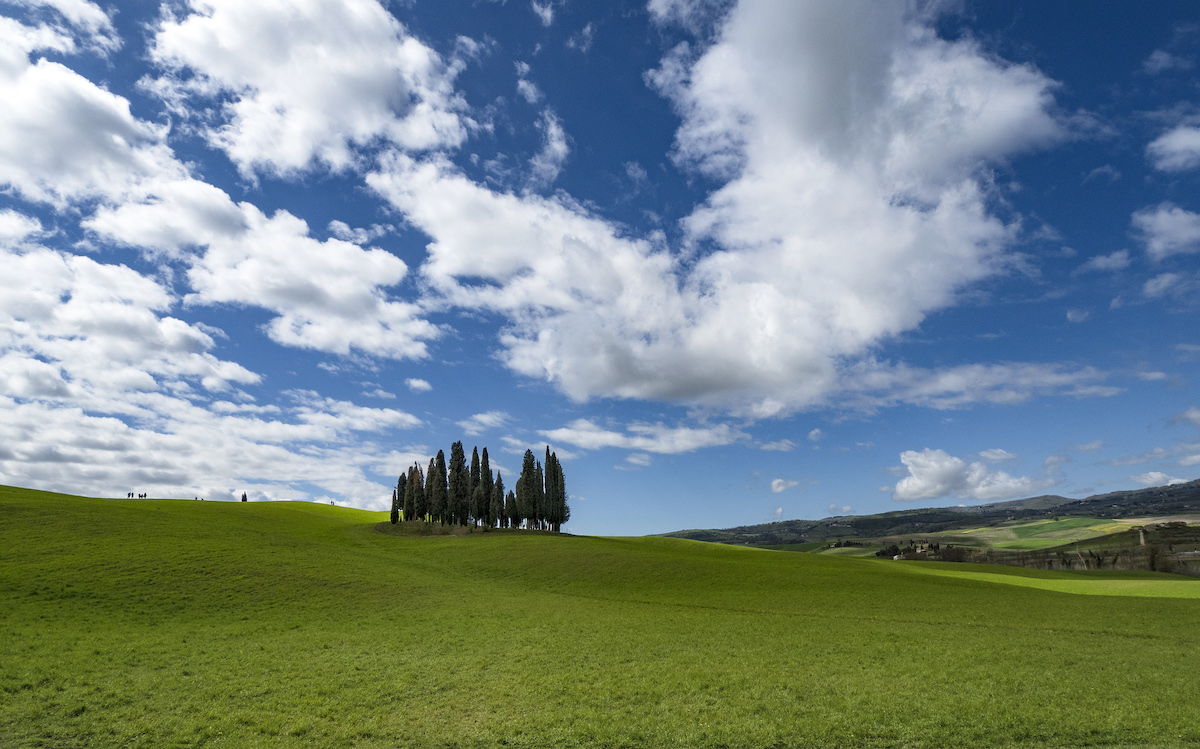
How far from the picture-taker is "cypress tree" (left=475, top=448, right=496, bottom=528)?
4238 inches

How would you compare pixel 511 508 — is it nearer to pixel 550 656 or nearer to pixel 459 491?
pixel 459 491

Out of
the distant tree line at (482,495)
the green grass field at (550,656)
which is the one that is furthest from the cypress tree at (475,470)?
the green grass field at (550,656)

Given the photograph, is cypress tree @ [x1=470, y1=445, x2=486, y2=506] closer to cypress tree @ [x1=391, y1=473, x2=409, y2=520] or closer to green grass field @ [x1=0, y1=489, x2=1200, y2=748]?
cypress tree @ [x1=391, y1=473, x2=409, y2=520]

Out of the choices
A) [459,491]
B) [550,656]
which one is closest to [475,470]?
[459,491]

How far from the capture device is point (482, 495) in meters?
109

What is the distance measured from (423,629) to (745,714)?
20519 mm

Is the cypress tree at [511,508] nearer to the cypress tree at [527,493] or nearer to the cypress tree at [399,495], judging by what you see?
the cypress tree at [527,493]

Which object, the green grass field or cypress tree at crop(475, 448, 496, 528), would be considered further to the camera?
cypress tree at crop(475, 448, 496, 528)

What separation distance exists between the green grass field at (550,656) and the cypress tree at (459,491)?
5583 cm

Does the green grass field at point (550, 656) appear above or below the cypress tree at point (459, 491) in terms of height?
below


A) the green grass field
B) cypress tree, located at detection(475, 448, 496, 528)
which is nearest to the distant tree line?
cypress tree, located at detection(475, 448, 496, 528)

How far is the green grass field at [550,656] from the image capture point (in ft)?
57.5

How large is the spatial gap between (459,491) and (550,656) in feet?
290

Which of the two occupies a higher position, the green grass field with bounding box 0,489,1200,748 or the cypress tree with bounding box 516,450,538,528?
the cypress tree with bounding box 516,450,538,528
